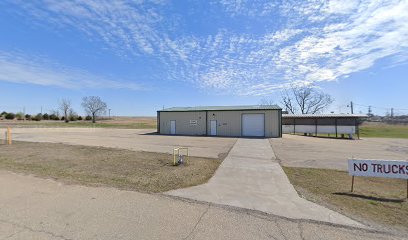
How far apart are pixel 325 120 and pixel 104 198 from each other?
29892mm

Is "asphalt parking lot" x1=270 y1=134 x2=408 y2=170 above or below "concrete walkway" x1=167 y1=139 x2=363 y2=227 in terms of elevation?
below

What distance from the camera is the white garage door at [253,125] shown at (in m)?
24.9

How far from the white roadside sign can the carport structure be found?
2419 centimetres

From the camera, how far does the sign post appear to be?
5684 millimetres

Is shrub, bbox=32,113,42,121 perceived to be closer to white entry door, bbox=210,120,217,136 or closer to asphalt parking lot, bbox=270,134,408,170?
white entry door, bbox=210,120,217,136

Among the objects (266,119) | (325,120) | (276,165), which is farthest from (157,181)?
A: (325,120)

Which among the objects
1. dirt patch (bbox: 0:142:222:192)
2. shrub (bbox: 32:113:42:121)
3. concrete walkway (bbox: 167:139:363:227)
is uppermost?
shrub (bbox: 32:113:42:121)

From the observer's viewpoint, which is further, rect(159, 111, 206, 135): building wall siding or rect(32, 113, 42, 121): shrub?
rect(32, 113, 42, 121): shrub

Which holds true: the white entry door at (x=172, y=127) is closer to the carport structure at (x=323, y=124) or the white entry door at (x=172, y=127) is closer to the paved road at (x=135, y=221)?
the carport structure at (x=323, y=124)

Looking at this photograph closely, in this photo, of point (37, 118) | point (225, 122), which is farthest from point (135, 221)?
point (37, 118)

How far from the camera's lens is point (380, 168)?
5879 millimetres

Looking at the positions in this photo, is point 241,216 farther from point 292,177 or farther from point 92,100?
point 92,100

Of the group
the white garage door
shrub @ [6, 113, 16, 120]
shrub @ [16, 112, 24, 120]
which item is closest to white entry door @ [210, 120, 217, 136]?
the white garage door

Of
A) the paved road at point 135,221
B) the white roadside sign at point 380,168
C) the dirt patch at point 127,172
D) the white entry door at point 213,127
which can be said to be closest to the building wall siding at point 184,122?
the white entry door at point 213,127
